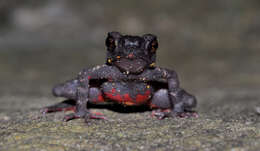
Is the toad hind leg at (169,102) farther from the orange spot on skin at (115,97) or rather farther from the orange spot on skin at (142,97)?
the orange spot on skin at (115,97)

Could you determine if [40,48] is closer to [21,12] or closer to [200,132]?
[21,12]

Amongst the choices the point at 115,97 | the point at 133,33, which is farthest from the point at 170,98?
the point at 133,33

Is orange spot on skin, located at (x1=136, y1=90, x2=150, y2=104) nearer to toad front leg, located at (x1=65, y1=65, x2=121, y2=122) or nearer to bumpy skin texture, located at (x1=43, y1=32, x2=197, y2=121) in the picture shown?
bumpy skin texture, located at (x1=43, y1=32, x2=197, y2=121)

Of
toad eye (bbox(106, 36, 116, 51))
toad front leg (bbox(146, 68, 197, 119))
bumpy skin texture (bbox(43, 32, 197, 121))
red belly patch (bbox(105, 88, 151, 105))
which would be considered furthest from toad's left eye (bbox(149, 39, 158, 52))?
red belly patch (bbox(105, 88, 151, 105))

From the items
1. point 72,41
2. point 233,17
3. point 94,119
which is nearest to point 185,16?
point 233,17

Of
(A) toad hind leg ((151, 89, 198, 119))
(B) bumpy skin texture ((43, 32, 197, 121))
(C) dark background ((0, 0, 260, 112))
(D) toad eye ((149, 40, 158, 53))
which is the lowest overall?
(A) toad hind leg ((151, 89, 198, 119))

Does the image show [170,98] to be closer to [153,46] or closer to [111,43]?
[153,46]
